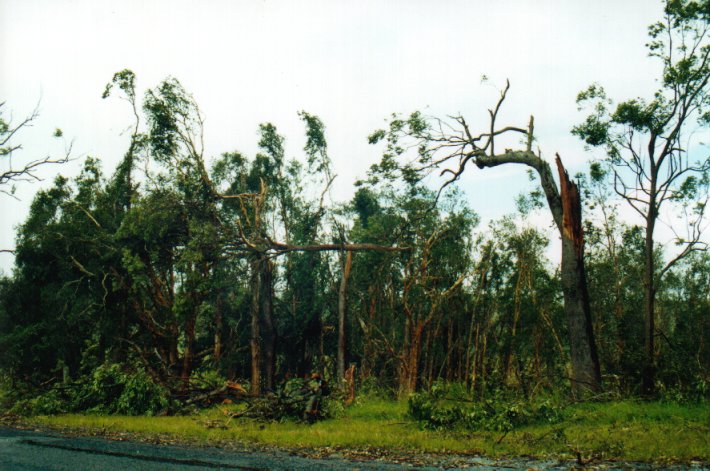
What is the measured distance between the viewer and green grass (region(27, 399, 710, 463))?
8.18 m

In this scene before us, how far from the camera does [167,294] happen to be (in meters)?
24.2

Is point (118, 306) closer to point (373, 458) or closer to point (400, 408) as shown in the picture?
point (400, 408)

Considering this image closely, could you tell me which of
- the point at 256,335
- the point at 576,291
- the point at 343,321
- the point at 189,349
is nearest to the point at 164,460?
the point at 576,291

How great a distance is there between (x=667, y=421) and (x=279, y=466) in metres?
A: 7.08

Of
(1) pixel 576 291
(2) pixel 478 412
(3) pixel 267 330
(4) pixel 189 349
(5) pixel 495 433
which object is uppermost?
(1) pixel 576 291

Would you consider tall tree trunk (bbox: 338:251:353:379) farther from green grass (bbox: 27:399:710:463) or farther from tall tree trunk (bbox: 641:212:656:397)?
tall tree trunk (bbox: 641:212:656:397)

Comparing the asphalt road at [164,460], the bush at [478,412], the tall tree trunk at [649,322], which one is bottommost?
the asphalt road at [164,460]

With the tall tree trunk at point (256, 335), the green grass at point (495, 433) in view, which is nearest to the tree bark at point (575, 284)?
the green grass at point (495, 433)

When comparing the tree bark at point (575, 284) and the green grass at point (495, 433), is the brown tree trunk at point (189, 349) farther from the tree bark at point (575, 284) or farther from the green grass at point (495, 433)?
the tree bark at point (575, 284)

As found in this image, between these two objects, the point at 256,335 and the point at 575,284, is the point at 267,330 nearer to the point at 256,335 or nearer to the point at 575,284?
the point at 256,335

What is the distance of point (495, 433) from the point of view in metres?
10.5

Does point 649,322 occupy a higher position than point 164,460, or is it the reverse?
point 649,322

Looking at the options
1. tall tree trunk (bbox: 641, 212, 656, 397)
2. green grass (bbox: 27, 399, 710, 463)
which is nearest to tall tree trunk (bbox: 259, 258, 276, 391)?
green grass (bbox: 27, 399, 710, 463)

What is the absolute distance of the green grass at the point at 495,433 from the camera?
8180 millimetres
